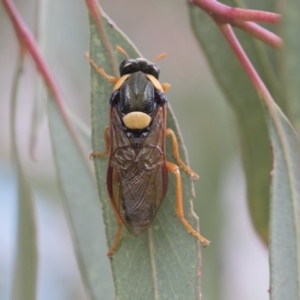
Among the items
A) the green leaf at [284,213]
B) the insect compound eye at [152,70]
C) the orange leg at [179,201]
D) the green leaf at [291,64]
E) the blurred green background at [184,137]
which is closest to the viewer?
the green leaf at [291,64]

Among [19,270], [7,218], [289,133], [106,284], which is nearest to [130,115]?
[289,133]

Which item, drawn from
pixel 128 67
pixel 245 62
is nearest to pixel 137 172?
pixel 128 67

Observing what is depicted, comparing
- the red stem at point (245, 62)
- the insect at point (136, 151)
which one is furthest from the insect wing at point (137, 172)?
the red stem at point (245, 62)

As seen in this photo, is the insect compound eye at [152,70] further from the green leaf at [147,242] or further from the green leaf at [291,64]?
the green leaf at [291,64]

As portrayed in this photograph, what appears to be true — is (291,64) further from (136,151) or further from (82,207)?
(82,207)

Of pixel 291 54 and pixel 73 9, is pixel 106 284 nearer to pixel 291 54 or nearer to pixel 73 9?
pixel 291 54
